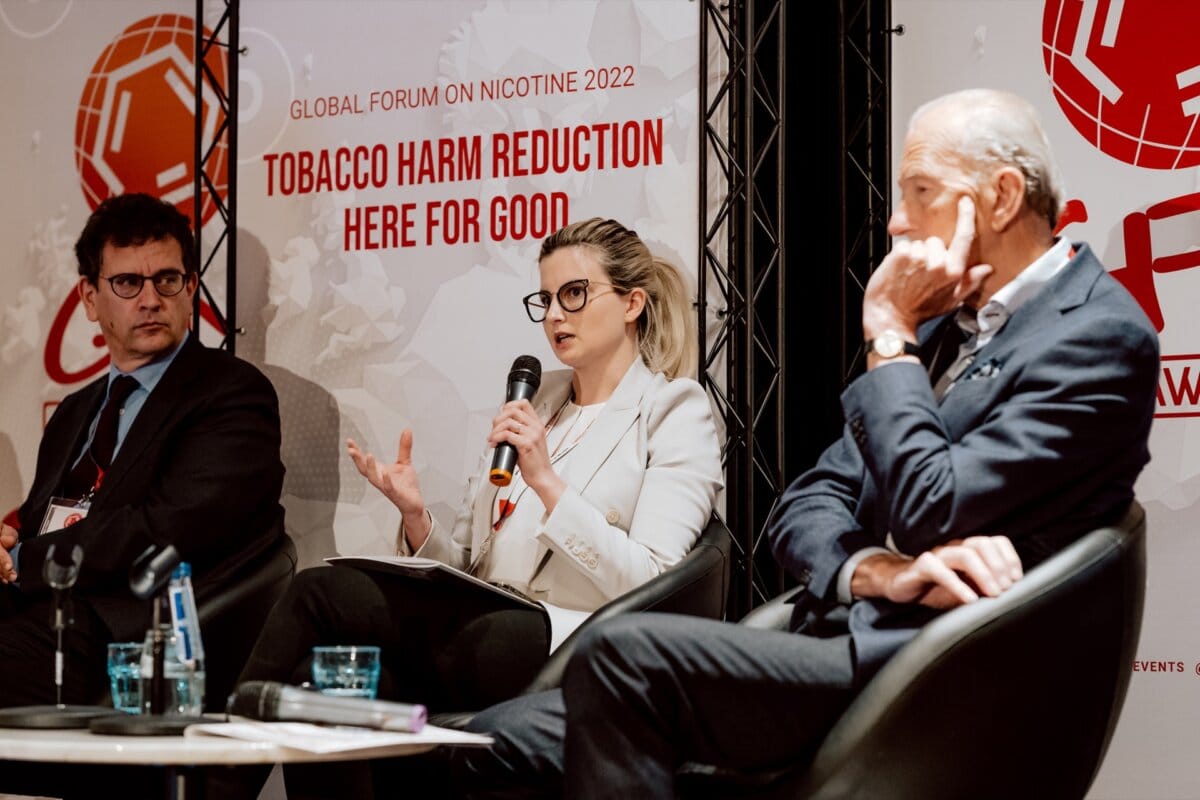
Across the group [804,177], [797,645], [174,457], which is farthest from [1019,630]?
[174,457]

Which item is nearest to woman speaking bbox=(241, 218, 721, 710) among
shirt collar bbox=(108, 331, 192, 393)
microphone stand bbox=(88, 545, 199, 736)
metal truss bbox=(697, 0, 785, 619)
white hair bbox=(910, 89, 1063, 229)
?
metal truss bbox=(697, 0, 785, 619)

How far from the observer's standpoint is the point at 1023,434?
83.8 inches

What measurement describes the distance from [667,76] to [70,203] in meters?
2.36

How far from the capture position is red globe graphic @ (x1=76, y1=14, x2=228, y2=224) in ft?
16.4

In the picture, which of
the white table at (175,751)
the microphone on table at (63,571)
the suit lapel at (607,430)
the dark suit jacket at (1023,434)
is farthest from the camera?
the suit lapel at (607,430)

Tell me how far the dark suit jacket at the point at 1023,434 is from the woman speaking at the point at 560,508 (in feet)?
3.30

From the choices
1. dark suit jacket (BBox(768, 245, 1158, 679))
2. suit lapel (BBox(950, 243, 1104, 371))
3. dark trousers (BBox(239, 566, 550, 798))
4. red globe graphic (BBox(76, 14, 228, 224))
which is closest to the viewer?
dark suit jacket (BBox(768, 245, 1158, 679))

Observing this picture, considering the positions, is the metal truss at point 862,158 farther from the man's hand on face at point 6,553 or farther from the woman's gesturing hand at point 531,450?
the man's hand on face at point 6,553

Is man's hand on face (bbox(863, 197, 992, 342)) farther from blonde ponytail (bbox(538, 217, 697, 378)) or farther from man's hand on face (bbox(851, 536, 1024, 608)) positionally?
blonde ponytail (bbox(538, 217, 697, 378))

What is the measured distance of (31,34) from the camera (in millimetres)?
5215

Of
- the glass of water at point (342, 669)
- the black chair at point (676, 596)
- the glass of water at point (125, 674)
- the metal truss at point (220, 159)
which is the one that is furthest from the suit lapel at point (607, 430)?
the metal truss at point (220, 159)

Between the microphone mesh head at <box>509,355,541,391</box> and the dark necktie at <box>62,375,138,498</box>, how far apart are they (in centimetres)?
127

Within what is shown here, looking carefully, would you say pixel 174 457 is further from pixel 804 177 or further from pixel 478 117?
pixel 804 177

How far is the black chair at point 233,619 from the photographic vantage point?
359 centimetres
